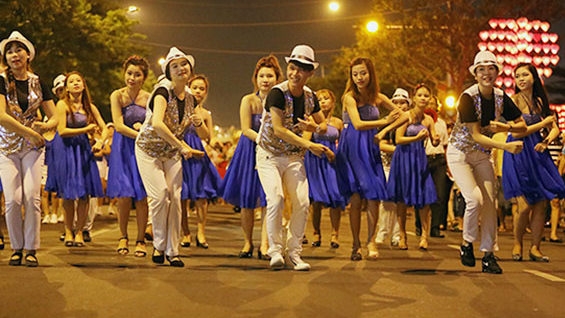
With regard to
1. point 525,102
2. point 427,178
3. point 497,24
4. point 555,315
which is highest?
point 497,24

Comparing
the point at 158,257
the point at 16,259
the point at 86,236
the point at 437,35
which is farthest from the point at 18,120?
the point at 437,35

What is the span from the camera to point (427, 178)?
11406mm

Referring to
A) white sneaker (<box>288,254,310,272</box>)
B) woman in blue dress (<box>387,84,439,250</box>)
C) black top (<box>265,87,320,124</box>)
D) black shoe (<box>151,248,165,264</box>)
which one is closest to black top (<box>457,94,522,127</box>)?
black top (<box>265,87,320,124</box>)

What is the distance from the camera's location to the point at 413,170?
11.3 meters

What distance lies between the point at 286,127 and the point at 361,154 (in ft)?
4.97

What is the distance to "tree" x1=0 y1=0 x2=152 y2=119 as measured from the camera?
1970 cm

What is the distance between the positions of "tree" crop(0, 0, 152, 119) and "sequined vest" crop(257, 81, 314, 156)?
432 inches

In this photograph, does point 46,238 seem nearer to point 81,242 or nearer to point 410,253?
point 81,242

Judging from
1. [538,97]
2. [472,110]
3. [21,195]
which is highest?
[538,97]

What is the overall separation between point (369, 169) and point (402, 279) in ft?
6.33

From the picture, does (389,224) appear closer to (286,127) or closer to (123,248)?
(123,248)

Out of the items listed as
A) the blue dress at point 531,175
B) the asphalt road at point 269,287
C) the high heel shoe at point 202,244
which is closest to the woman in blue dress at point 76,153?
the asphalt road at point 269,287

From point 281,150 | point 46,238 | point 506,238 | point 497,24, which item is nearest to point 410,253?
point 281,150

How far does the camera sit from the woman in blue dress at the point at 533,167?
973 cm
